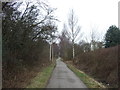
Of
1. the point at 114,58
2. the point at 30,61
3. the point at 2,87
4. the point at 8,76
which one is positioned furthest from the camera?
the point at 30,61

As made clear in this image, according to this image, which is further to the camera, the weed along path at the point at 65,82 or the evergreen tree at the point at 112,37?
the evergreen tree at the point at 112,37

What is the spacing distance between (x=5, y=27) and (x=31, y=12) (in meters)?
8.27

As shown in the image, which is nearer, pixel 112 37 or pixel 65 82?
pixel 65 82

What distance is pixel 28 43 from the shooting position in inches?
920

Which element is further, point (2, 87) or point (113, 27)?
point (113, 27)

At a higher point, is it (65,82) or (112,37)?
(112,37)

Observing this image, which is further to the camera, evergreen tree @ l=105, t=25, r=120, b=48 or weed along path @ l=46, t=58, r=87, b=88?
evergreen tree @ l=105, t=25, r=120, b=48

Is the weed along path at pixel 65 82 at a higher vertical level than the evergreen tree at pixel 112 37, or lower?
lower

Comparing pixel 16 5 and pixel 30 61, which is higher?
pixel 16 5

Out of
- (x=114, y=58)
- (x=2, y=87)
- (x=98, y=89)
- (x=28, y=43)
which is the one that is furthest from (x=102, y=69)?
(x=2, y=87)

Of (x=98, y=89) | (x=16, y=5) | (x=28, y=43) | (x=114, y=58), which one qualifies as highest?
(x=16, y=5)

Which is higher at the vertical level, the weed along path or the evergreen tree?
the evergreen tree

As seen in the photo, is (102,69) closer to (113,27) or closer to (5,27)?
(5,27)

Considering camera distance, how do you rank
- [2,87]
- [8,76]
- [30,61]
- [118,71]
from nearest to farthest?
[2,87] → [8,76] → [118,71] → [30,61]
